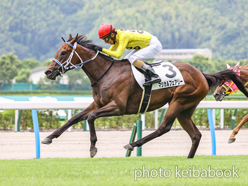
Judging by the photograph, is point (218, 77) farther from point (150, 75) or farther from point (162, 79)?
point (150, 75)

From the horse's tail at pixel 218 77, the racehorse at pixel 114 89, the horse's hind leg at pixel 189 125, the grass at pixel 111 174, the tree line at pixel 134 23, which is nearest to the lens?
the grass at pixel 111 174

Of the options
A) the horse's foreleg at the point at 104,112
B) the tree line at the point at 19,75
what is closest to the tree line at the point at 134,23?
the tree line at the point at 19,75

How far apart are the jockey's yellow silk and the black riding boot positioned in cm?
30

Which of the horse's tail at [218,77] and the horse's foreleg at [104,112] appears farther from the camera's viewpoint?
the horse's tail at [218,77]

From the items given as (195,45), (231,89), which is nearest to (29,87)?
(231,89)

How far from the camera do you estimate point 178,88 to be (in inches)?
194

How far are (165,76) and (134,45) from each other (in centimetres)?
50

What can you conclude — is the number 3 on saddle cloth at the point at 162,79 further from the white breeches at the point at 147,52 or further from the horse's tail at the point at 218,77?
the horse's tail at the point at 218,77

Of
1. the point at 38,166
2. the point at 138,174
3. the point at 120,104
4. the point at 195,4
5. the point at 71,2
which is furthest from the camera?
the point at 71,2

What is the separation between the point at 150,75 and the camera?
15.7 feet

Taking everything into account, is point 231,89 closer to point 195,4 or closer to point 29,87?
point 29,87

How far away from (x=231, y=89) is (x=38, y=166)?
350 centimetres

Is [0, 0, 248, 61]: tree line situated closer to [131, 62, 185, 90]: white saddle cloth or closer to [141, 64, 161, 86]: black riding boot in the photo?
[131, 62, 185, 90]: white saddle cloth

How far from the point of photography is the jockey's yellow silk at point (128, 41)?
15.6 ft
